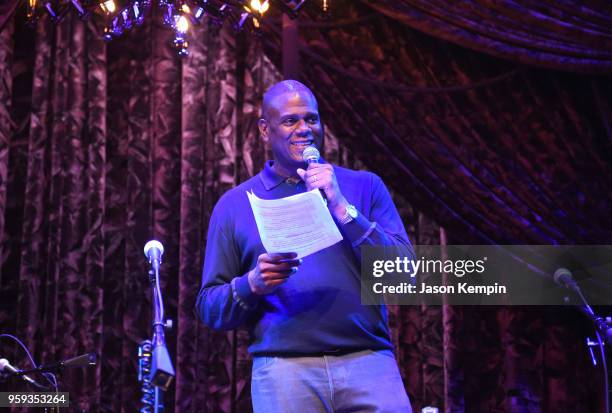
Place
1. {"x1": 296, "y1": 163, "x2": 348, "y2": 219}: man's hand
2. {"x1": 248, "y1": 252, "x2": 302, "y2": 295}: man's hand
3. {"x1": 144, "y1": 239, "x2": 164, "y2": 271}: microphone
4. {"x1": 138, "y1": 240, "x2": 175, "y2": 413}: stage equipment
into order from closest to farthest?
{"x1": 138, "y1": 240, "x2": 175, "y2": 413}: stage equipment
{"x1": 248, "y1": 252, "x2": 302, "y2": 295}: man's hand
{"x1": 296, "y1": 163, "x2": 348, "y2": 219}: man's hand
{"x1": 144, "y1": 239, "x2": 164, "y2": 271}: microphone

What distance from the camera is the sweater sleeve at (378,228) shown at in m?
2.38

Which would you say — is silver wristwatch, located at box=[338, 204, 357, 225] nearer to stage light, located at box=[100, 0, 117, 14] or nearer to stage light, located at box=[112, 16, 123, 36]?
stage light, located at box=[100, 0, 117, 14]

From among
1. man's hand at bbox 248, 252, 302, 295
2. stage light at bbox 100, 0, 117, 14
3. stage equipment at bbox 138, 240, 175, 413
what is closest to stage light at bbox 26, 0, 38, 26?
stage light at bbox 100, 0, 117, 14

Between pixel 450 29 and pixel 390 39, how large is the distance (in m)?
0.37

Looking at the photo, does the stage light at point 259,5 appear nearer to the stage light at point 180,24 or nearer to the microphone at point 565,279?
the stage light at point 180,24

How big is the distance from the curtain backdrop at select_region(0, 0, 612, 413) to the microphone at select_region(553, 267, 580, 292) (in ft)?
0.80

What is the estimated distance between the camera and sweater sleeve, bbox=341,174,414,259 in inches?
93.7

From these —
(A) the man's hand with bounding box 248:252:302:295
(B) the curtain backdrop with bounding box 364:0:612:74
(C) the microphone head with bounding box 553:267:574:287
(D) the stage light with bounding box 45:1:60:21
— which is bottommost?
(A) the man's hand with bounding box 248:252:302:295

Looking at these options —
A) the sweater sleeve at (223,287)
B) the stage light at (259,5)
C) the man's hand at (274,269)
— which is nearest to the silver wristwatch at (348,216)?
the man's hand at (274,269)

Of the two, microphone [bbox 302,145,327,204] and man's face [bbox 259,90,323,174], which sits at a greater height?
man's face [bbox 259,90,323,174]

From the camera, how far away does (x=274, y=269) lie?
2268 mm

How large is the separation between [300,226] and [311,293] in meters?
0.22

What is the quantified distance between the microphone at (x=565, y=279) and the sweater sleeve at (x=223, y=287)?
6.64 feet

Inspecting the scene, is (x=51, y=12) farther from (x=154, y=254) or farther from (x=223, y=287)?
(x=223, y=287)
